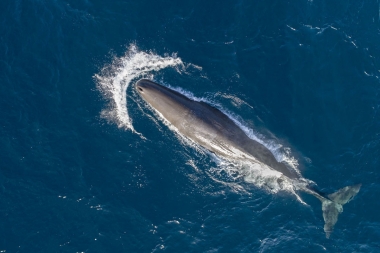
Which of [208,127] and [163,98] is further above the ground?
[163,98]

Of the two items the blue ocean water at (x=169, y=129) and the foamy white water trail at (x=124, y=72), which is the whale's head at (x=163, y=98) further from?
the foamy white water trail at (x=124, y=72)

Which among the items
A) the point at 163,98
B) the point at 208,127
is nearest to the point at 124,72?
the point at 163,98

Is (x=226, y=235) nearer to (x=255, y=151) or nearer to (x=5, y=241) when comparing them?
(x=255, y=151)

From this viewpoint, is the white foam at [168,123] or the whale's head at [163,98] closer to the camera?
the white foam at [168,123]

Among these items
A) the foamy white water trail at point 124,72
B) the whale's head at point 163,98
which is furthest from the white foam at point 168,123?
the whale's head at point 163,98

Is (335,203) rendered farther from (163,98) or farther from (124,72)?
(124,72)

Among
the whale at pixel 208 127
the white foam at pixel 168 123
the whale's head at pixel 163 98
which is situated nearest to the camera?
the white foam at pixel 168 123
